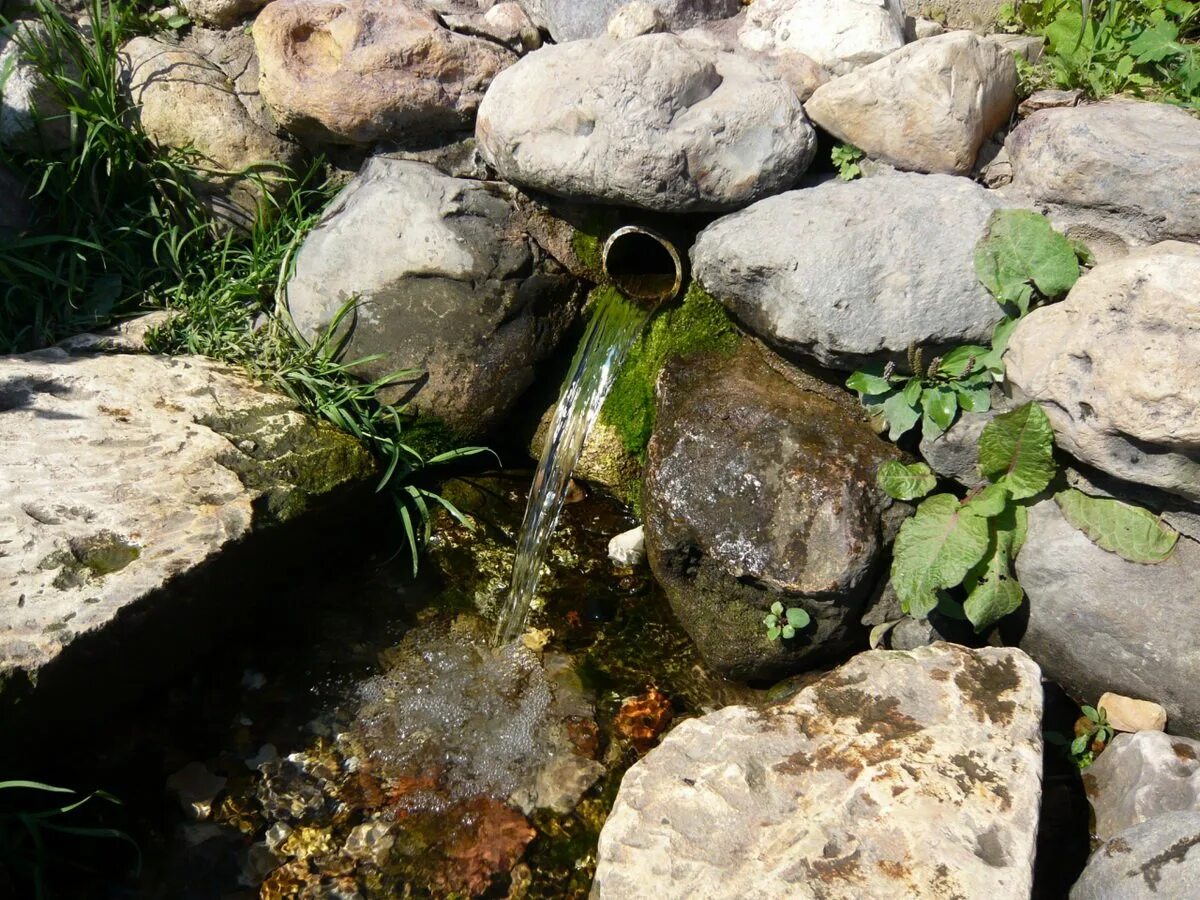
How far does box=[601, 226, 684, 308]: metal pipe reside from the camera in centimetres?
427

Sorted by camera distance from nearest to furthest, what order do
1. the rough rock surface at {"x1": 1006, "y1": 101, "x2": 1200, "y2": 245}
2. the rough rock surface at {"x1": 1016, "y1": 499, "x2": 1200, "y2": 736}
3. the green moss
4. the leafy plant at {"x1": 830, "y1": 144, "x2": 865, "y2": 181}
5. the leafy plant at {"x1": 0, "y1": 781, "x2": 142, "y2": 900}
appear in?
the leafy plant at {"x1": 0, "y1": 781, "x2": 142, "y2": 900}
the rough rock surface at {"x1": 1016, "y1": 499, "x2": 1200, "y2": 736}
the rough rock surface at {"x1": 1006, "y1": 101, "x2": 1200, "y2": 245}
the leafy plant at {"x1": 830, "y1": 144, "x2": 865, "y2": 181}
the green moss

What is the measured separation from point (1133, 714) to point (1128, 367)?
3.77ft

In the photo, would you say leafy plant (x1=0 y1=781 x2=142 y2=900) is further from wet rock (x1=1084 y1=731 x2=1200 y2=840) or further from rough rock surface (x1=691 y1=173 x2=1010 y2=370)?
wet rock (x1=1084 y1=731 x2=1200 y2=840)

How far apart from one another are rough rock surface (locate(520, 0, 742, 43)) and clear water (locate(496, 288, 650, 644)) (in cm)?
118

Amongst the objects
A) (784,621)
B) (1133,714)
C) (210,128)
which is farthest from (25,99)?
(1133,714)

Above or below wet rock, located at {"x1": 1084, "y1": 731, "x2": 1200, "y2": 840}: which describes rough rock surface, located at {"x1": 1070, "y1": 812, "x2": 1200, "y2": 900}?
above

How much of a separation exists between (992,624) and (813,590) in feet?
2.26

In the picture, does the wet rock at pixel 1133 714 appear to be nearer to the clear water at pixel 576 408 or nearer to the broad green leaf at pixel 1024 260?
the broad green leaf at pixel 1024 260

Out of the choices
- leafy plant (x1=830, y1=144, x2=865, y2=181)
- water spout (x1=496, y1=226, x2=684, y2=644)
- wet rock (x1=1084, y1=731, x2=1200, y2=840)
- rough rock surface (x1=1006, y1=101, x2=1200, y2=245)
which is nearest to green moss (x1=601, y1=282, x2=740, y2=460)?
water spout (x1=496, y1=226, x2=684, y2=644)

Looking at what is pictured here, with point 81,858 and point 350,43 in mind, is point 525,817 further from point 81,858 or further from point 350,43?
point 350,43

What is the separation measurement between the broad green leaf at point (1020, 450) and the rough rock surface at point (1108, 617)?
0.47 feet

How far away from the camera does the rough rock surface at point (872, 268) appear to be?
346cm

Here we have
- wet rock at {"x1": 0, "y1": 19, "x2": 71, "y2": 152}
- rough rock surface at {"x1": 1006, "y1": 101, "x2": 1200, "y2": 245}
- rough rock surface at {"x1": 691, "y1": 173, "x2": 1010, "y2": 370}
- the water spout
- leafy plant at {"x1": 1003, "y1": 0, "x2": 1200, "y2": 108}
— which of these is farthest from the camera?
wet rock at {"x1": 0, "y1": 19, "x2": 71, "y2": 152}

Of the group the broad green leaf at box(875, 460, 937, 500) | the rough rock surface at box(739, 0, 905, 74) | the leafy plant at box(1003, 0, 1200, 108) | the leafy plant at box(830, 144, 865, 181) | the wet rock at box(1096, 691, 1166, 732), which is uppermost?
the rough rock surface at box(739, 0, 905, 74)
